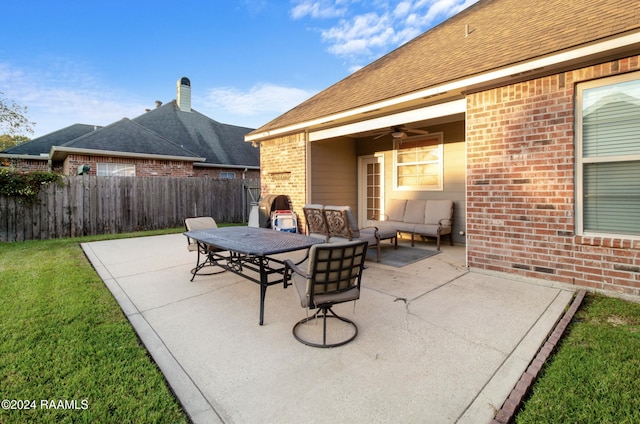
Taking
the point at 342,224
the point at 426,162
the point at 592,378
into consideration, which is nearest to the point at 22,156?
the point at 342,224

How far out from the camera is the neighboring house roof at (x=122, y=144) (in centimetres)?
1216

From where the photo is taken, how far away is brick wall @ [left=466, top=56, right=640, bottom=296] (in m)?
3.86

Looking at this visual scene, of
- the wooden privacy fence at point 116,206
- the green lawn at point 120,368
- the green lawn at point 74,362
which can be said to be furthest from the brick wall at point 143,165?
the green lawn at point 120,368

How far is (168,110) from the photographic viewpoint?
19312 millimetres

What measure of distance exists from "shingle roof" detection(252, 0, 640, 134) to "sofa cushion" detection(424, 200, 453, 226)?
9.70 feet

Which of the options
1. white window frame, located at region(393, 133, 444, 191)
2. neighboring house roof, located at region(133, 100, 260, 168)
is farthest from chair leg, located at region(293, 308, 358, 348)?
neighboring house roof, located at region(133, 100, 260, 168)

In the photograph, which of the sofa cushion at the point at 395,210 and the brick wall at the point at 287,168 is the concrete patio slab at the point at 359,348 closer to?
the sofa cushion at the point at 395,210

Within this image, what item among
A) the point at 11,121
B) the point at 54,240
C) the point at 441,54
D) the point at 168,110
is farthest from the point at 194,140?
the point at 441,54

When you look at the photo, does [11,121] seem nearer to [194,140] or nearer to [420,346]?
[194,140]

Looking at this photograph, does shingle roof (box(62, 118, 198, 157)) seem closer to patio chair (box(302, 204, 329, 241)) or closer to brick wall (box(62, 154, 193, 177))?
brick wall (box(62, 154, 193, 177))

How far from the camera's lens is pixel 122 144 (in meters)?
13.1

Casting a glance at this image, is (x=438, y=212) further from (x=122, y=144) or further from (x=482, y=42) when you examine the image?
(x=122, y=144)

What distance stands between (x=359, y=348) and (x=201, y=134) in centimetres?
1867

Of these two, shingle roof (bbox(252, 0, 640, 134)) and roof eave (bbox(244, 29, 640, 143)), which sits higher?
shingle roof (bbox(252, 0, 640, 134))
